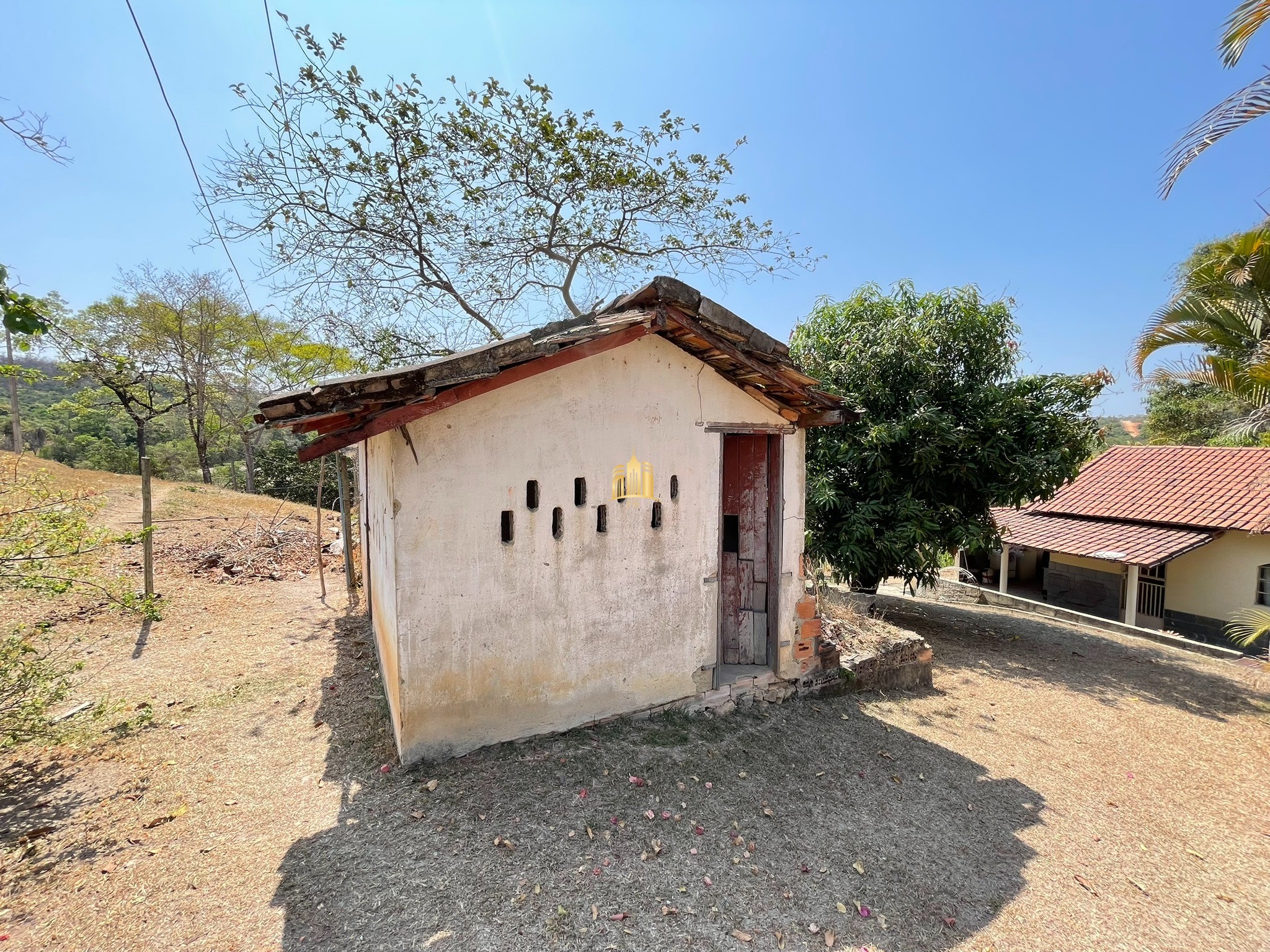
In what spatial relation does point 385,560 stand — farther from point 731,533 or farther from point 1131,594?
point 1131,594

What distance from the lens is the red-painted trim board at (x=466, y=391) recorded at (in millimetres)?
3602

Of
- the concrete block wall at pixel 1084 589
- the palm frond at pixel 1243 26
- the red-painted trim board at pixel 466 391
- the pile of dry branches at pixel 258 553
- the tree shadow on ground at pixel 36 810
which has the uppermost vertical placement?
the palm frond at pixel 1243 26

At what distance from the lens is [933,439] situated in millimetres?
8945

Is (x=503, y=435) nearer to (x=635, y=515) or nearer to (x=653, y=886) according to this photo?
(x=635, y=515)

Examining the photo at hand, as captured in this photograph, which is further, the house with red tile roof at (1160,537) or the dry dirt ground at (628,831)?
the house with red tile roof at (1160,537)

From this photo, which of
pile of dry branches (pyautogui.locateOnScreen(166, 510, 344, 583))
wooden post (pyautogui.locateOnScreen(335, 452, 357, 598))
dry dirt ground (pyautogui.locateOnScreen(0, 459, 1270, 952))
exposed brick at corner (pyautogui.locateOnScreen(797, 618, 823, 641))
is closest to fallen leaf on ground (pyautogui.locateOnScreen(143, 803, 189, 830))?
dry dirt ground (pyautogui.locateOnScreen(0, 459, 1270, 952))

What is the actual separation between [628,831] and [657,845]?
0.74 feet

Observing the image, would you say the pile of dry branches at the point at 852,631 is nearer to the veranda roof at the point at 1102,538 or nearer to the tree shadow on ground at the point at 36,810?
the veranda roof at the point at 1102,538

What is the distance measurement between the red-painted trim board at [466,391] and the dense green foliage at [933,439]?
5717 mm

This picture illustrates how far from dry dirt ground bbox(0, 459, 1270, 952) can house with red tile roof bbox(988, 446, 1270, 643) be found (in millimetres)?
7439

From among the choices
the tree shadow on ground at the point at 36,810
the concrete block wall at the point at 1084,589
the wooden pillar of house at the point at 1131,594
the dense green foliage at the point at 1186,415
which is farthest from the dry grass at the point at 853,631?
the dense green foliage at the point at 1186,415

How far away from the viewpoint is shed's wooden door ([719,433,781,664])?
6.02 meters

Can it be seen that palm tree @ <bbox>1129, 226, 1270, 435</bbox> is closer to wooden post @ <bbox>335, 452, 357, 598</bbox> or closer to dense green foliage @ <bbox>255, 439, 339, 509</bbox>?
wooden post @ <bbox>335, 452, 357, 598</bbox>

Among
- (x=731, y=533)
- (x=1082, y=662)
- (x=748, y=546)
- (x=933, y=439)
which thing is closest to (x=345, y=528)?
(x=731, y=533)
